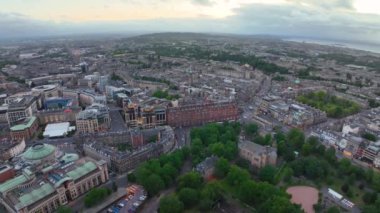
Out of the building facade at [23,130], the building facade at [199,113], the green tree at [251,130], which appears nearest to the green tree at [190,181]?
the green tree at [251,130]

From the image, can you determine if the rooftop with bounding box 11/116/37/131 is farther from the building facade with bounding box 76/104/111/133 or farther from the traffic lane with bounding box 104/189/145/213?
the traffic lane with bounding box 104/189/145/213

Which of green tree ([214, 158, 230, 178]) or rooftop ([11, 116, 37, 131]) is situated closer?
green tree ([214, 158, 230, 178])

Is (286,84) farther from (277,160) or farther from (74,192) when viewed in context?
(74,192)

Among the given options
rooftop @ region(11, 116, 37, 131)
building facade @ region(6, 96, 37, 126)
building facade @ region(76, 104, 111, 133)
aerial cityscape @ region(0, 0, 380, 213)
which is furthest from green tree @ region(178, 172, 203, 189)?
building facade @ region(6, 96, 37, 126)

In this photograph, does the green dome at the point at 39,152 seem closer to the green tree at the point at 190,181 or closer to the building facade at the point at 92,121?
the building facade at the point at 92,121

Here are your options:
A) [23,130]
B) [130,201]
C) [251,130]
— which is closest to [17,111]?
[23,130]

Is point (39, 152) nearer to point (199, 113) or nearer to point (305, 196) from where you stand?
point (199, 113)
